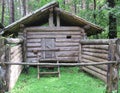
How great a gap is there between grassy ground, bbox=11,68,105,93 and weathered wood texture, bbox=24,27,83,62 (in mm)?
1626

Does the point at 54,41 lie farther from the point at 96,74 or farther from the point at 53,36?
the point at 96,74

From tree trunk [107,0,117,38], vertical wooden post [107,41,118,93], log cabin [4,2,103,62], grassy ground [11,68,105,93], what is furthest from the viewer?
tree trunk [107,0,117,38]

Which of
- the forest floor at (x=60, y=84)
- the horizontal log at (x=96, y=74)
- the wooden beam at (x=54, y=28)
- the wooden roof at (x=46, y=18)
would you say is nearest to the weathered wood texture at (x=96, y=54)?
the horizontal log at (x=96, y=74)

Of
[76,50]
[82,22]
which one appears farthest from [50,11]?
[76,50]

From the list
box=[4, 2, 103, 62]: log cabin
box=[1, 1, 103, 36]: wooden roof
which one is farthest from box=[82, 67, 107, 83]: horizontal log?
box=[1, 1, 103, 36]: wooden roof

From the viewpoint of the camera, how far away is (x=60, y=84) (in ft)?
30.2

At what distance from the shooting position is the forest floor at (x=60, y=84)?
822cm

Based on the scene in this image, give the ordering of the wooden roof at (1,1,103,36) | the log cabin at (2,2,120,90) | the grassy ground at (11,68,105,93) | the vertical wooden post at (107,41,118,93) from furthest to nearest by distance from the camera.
A: the log cabin at (2,2,120,90) < the wooden roof at (1,1,103,36) < the grassy ground at (11,68,105,93) < the vertical wooden post at (107,41,118,93)

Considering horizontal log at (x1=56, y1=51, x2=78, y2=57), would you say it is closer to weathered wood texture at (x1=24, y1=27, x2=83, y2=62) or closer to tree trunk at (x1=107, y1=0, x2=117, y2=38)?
weathered wood texture at (x1=24, y1=27, x2=83, y2=62)

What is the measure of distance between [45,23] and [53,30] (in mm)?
1891

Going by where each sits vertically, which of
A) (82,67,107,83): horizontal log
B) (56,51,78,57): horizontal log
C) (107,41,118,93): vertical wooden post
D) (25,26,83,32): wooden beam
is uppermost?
(25,26,83,32): wooden beam

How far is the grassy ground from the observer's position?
821 centimetres

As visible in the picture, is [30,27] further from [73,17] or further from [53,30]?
[73,17]

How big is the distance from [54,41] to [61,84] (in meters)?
3.94
